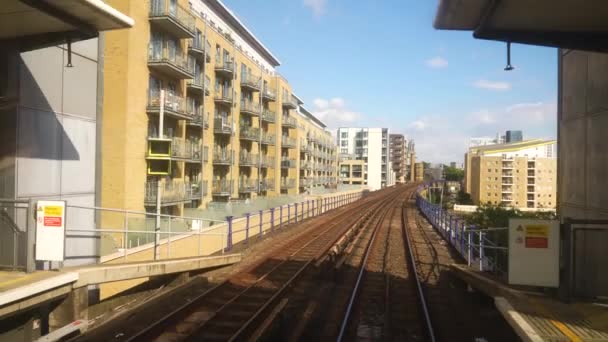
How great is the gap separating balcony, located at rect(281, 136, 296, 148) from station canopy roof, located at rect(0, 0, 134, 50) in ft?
133

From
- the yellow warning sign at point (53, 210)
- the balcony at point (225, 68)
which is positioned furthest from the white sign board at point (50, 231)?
the balcony at point (225, 68)

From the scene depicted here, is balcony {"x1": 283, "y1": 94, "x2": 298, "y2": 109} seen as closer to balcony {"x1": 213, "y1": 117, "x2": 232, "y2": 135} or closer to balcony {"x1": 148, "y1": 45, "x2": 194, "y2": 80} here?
balcony {"x1": 213, "y1": 117, "x2": 232, "y2": 135}

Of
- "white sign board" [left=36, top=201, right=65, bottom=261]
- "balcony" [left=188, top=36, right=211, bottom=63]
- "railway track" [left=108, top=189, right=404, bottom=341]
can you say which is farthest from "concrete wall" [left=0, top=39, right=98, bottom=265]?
"balcony" [left=188, top=36, right=211, bottom=63]

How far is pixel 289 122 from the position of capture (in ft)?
165

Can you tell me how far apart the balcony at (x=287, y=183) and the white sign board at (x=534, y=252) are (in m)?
42.0

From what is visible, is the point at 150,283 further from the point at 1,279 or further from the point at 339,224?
the point at 339,224

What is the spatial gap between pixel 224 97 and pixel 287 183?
18566 millimetres

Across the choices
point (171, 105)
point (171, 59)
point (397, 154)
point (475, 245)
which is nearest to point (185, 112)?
point (171, 105)

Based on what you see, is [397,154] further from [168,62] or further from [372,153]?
[168,62]

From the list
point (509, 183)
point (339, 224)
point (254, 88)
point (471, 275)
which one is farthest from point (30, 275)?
point (509, 183)

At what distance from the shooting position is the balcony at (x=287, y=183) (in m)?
49.6

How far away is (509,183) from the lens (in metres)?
106

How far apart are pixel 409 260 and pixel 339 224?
38.2ft

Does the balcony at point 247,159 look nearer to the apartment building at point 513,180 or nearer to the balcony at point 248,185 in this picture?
the balcony at point 248,185
